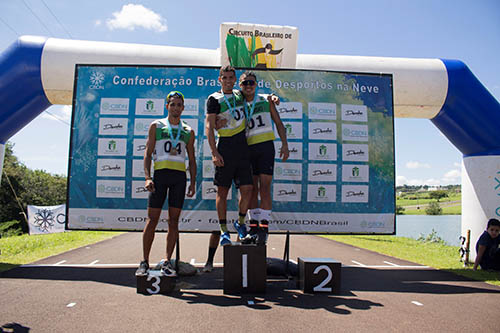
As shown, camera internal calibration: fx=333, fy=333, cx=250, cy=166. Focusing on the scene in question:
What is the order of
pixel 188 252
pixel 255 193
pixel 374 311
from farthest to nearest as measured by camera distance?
pixel 188 252, pixel 255 193, pixel 374 311

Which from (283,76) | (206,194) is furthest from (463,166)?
(206,194)

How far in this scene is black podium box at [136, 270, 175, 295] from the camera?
13.2 ft

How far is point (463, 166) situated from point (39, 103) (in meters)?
8.67

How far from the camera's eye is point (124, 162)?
586 centimetres

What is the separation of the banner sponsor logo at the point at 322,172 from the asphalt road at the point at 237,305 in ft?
5.39

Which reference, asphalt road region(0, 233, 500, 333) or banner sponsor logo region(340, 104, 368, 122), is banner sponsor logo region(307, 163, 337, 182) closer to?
banner sponsor logo region(340, 104, 368, 122)

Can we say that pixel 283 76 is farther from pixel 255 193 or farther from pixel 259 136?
pixel 255 193

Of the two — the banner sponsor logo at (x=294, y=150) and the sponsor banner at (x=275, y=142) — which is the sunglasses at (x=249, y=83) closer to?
the sponsor banner at (x=275, y=142)

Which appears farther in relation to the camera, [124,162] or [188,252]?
[188,252]

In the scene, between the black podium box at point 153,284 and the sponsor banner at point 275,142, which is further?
the sponsor banner at point 275,142

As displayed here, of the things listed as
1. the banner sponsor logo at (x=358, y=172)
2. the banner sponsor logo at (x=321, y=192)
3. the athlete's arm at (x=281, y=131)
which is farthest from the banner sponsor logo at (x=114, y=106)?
the banner sponsor logo at (x=358, y=172)

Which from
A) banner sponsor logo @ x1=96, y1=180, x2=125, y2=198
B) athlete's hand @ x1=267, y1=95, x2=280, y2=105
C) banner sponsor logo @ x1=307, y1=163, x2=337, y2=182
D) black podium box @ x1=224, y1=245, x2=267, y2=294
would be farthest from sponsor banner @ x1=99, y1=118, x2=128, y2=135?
banner sponsor logo @ x1=307, y1=163, x2=337, y2=182

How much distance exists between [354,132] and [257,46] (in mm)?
2530

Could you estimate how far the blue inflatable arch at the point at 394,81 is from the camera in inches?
240
